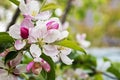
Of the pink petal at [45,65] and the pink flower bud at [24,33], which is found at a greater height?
the pink flower bud at [24,33]

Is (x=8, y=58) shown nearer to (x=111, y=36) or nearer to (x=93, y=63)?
(x=93, y=63)

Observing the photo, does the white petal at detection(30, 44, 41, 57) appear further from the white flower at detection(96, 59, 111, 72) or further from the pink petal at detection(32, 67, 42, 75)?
the white flower at detection(96, 59, 111, 72)

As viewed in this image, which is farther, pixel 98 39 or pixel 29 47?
pixel 98 39

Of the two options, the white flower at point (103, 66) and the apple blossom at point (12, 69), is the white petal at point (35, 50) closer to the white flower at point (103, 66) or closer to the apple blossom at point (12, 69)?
the apple blossom at point (12, 69)

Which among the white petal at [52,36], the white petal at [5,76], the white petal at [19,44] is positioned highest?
the white petal at [52,36]

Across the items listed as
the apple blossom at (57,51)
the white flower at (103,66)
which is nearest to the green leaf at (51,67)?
the apple blossom at (57,51)

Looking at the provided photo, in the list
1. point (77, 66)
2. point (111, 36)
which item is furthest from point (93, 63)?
point (111, 36)
